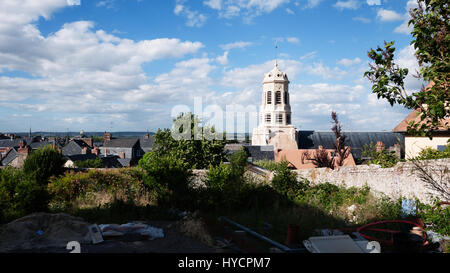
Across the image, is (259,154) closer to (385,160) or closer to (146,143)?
(146,143)

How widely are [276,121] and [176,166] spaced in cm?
5905

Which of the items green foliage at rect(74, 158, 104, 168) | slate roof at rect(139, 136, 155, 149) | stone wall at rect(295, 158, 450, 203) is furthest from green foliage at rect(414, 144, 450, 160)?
slate roof at rect(139, 136, 155, 149)

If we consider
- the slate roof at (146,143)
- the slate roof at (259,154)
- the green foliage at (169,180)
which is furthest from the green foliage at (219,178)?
the slate roof at (146,143)

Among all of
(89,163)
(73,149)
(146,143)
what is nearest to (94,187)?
(89,163)

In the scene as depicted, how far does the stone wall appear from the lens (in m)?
9.53

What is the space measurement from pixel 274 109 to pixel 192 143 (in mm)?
47501

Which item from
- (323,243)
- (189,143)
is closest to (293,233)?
(323,243)

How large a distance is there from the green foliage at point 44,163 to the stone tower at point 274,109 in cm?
5369

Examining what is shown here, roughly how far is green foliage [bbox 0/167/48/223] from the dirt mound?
117 cm

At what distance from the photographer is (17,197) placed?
8.38 meters

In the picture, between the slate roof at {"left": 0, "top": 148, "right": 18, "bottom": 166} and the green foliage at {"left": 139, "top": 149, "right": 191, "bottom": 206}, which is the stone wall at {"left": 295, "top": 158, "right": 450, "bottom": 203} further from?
the slate roof at {"left": 0, "top": 148, "right": 18, "bottom": 166}

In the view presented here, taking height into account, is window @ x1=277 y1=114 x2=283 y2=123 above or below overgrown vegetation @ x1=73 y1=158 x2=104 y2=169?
above
